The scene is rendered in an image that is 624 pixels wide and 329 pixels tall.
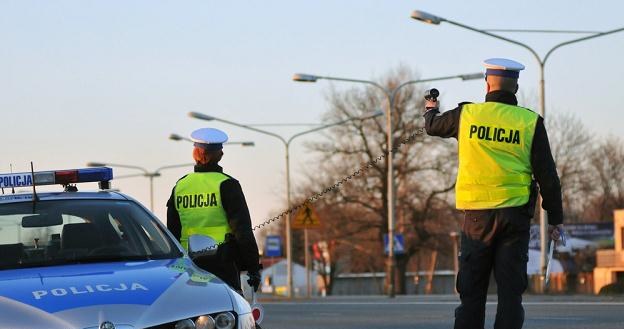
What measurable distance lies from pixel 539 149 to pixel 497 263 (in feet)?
2.34

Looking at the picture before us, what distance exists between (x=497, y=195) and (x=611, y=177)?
87.0 metres

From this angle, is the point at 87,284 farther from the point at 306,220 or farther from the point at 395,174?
the point at 395,174

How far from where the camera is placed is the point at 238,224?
980cm

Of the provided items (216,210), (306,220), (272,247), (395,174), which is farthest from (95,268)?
(395,174)

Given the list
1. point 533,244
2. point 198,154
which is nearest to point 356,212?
point 533,244

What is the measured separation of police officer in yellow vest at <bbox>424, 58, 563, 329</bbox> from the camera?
891cm

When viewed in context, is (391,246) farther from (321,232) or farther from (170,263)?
(170,263)

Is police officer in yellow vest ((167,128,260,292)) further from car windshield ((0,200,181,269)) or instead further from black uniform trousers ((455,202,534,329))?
black uniform trousers ((455,202,534,329))

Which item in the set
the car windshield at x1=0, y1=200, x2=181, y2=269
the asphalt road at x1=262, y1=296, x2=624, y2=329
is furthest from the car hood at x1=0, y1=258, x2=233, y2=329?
the asphalt road at x1=262, y1=296, x2=624, y2=329

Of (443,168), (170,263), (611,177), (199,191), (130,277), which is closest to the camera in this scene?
(130,277)

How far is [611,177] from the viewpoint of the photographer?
9425 cm

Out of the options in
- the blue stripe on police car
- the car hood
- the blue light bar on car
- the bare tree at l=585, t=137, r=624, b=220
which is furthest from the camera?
the bare tree at l=585, t=137, r=624, b=220

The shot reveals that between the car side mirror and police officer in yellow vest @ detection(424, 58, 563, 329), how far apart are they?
58.4 inches

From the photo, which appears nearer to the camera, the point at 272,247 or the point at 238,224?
the point at 238,224
